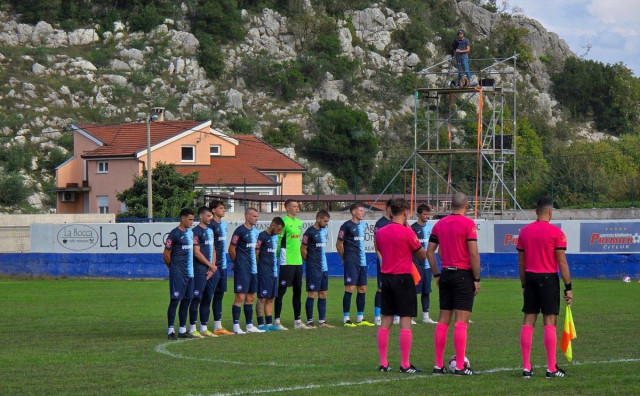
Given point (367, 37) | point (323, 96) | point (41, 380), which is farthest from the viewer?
point (367, 37)

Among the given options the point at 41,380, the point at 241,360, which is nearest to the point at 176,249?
the point at 241,360

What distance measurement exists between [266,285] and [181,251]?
1966 mm

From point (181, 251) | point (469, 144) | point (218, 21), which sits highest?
point (218, 21)

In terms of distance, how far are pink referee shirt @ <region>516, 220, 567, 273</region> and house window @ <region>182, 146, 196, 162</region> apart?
56924 millimetres

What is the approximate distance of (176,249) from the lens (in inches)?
639

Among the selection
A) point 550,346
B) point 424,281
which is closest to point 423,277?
point 424,281

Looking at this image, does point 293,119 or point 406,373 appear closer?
point 406,373

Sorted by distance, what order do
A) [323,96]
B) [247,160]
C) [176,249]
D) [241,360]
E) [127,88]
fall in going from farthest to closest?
[323,96]
[127,88]
[247,160]
[176,249]
[241,360]

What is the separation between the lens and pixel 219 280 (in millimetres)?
17078

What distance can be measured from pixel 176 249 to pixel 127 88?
7163cm

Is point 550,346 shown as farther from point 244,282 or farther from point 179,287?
point 244,282

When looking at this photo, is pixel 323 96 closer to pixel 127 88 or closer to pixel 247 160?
pixel 127 88

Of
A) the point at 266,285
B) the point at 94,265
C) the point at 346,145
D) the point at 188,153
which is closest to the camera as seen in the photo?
the point at 266,285

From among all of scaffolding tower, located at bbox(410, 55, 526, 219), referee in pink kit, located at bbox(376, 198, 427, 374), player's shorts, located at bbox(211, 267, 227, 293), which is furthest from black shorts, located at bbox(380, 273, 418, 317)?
scaffolding tower, located at bbox(410, 55, 526, 219)
